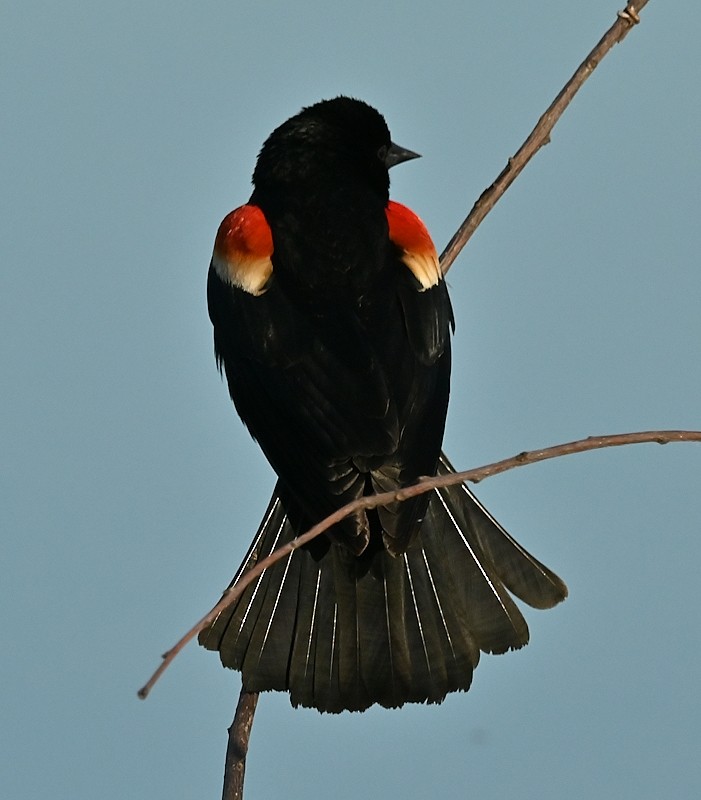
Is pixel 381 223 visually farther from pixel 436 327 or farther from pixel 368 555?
pixel 368 555

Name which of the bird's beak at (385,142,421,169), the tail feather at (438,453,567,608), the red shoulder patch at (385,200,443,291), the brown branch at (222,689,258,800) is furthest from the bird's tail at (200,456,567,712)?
the bird's beak at (385,142,421,169)

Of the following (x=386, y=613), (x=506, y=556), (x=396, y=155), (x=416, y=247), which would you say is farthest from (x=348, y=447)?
(x=396, y=155)

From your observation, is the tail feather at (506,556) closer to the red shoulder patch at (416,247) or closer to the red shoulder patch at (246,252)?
the red shoulder patch at (416,247)

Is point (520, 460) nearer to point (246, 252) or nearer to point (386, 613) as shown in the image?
point (386, 613)

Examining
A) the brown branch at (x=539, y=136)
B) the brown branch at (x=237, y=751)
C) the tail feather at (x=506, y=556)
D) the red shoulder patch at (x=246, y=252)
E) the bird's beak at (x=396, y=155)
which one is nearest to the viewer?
the brown branch at (x=237, y=751)

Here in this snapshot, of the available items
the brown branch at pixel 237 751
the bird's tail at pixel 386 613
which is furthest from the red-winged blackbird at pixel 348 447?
the brown branch at pixel 237 751

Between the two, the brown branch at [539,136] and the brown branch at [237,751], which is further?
the brown branch at [539,136]
